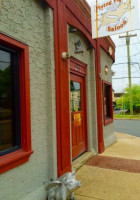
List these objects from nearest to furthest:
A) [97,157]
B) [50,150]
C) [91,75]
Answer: [50,150] → [97,157] → [91,75]

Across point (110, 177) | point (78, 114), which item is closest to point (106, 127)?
point (78, 114)

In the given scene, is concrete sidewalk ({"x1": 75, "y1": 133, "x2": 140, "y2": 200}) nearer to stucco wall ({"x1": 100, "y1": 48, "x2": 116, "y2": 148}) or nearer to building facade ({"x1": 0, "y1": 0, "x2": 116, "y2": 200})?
building facade ({"x1": 0, "y1": 0, "x2": 116, "y2": 200})

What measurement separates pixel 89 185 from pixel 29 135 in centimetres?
169

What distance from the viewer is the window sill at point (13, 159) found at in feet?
7.60

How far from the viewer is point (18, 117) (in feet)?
9.00

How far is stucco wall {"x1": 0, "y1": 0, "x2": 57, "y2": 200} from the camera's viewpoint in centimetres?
253

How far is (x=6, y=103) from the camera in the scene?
2.61 metres

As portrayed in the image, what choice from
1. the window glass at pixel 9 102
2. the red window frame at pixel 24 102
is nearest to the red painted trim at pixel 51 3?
the red window frame at pixel 24 102

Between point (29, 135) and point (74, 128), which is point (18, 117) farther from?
point (74, 128)

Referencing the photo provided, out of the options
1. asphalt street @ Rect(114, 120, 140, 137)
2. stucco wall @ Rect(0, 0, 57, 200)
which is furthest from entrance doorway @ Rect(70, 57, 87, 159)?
asphalt street @ Rect(114, 120, 140, 137)

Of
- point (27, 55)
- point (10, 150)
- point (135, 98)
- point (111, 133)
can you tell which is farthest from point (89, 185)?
point (135, 98)

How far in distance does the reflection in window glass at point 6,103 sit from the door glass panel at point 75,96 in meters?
2.28

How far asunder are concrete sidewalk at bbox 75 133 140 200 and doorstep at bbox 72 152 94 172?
0.08m

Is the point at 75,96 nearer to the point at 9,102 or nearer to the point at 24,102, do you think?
the point at 24,102
